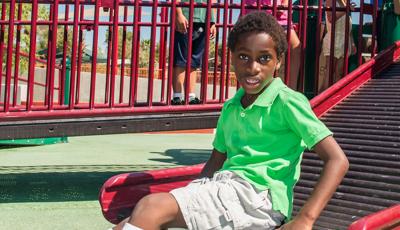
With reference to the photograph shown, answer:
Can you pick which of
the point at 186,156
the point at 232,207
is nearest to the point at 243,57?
the point at 232,207

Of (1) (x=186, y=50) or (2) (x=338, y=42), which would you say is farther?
(2) (x=338, y=42)

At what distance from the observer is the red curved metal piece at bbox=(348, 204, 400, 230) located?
233cm

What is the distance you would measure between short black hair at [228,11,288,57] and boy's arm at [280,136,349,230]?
0.41 m

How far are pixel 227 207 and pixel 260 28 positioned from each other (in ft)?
2.15

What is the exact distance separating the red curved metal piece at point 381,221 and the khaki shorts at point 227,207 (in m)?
0.28

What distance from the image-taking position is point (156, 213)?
218cm

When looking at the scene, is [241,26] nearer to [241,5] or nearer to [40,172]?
[241,5]

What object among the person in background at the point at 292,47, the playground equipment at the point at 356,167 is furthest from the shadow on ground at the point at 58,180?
the playground equipment at the point at 356,167

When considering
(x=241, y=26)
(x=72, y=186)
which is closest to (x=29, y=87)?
(x=72, y=186)

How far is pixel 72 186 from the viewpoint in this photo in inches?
242

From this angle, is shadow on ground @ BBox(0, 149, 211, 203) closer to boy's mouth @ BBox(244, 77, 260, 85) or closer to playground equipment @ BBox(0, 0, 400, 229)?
playground equipment @ BBox(0, 0, 400, 229)

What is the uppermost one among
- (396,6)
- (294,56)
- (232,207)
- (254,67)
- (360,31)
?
(396,6)

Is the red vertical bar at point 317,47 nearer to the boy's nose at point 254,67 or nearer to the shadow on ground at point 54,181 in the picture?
the shadow on ground at point 54,181

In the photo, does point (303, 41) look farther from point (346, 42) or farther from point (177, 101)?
point (177, 101)
